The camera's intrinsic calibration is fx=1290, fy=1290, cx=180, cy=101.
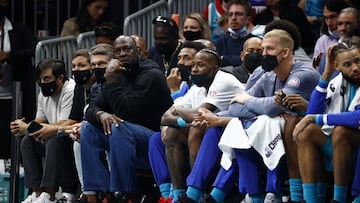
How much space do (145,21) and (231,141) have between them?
4378 millimetres

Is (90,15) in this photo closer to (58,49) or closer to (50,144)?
(58,49)

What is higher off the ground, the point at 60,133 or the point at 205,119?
the point at 205,119

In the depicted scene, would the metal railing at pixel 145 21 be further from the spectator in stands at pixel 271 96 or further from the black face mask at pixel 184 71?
the spectator in stands at pixel 271 96

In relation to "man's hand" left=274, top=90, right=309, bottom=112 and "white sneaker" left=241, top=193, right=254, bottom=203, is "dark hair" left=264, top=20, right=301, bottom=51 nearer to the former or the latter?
"man's hand" left=274, top=90, right=309, bottom=112

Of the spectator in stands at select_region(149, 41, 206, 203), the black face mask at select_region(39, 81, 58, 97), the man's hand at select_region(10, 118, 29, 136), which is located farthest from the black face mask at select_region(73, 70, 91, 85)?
the spectator in stands at select_region(149, 41, 206, 203)

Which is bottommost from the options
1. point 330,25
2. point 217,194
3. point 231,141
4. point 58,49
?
point 217,194

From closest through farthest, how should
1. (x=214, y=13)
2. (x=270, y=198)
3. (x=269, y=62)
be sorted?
(x=270, y=198)
(x=269, y=62)
(x=214, y=13)

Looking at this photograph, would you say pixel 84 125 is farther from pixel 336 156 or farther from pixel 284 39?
pixel 336 156

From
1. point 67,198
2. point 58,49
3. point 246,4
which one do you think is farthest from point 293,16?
point 58,49

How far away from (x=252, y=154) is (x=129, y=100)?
188 cm

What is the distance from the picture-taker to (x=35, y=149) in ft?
44.6

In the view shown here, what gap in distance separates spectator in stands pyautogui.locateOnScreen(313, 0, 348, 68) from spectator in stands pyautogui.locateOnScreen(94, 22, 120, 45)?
2.63 metres

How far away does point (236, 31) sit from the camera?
1290 centimetres

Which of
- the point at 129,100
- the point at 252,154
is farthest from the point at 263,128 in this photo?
the point at 129,100
